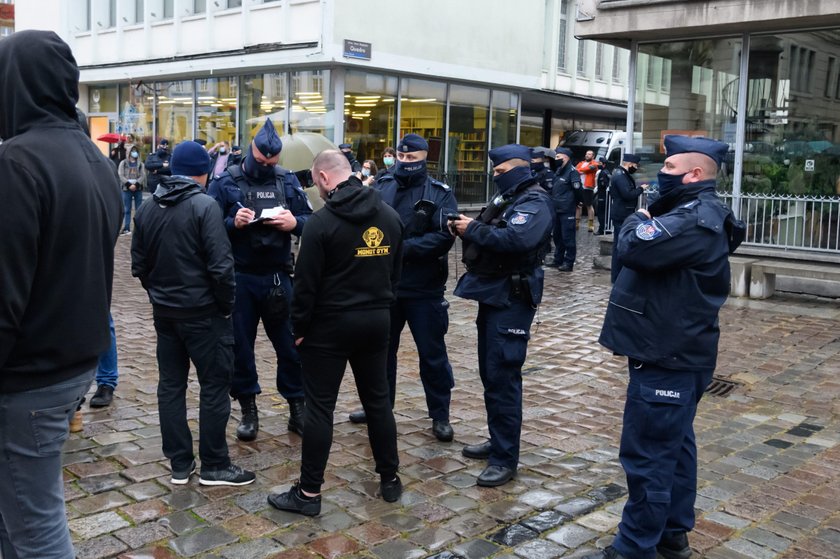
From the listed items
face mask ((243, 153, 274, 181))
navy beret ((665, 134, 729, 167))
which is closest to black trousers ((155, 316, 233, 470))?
face mask ((243, 153, 274, 181))

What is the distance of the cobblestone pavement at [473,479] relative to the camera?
14.2 feet

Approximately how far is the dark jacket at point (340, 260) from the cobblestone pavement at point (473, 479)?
3.66 feet

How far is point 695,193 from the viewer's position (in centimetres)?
400

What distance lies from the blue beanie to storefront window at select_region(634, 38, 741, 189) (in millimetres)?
Answer: 9156

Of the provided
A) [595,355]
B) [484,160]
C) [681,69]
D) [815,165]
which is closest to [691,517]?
[595,355]

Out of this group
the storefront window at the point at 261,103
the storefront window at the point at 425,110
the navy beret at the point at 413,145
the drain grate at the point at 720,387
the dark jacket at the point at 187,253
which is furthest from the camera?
the storefront window at the point at 425,110

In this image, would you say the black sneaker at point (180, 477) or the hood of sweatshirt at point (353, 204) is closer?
the hood of sweatshirt at point (353, 204)

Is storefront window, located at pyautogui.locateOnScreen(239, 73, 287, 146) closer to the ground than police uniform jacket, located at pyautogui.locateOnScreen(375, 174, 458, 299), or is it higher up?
higher up

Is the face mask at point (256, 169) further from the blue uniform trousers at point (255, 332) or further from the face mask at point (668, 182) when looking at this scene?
the face mask at point (668, 182)

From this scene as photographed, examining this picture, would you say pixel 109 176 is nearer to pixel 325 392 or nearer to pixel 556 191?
pixel 325 392

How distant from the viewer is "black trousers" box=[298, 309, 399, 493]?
15.0ft

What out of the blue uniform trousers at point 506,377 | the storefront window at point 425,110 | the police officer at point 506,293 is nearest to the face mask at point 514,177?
the police officer at point 506,293

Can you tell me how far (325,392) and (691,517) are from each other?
6.49ft

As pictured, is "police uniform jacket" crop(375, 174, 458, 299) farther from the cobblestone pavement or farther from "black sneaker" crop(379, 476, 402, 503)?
"black sneaker" crop(379, 476, 402, 503)
